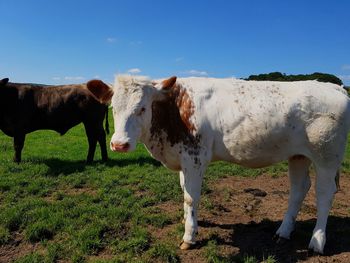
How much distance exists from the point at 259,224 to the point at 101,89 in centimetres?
325

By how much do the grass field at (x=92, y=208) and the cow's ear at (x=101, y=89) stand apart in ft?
6.43

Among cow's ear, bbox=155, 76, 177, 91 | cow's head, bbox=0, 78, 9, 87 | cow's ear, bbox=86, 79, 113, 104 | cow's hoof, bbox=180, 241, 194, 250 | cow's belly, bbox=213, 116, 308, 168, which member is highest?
cow's head, bbox=0, 78, 9, 87

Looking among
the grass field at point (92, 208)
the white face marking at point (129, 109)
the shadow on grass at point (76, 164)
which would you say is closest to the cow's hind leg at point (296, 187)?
the grass field at point (92, 208)

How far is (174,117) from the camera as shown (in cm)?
514

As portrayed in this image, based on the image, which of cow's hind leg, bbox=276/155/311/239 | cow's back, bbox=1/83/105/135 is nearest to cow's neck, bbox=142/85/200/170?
cow's hind leg, bbox=276/155/311/239

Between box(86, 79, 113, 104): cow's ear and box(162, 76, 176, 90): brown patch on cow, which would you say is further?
box(86, 79, 113, 104): cow's ear

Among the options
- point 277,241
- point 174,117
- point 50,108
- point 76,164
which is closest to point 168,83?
point 174,117

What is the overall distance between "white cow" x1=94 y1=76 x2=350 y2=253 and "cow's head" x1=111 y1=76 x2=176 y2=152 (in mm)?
12

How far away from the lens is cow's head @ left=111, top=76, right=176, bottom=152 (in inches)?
178

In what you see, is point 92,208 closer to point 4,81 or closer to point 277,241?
point 277,241

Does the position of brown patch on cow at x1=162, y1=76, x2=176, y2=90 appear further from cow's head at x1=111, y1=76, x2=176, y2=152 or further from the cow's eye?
the cow's eye

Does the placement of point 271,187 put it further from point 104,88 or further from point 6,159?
point 6,159

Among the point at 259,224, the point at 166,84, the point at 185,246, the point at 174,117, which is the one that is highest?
the point at 166,84

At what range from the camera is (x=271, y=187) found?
27.2ft
